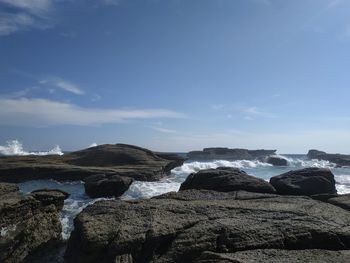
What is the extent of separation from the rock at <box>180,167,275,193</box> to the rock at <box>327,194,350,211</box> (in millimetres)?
3386

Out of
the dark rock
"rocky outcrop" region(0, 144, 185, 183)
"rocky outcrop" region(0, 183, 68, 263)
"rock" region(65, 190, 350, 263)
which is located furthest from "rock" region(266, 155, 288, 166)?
"rock" region(65, 190, 350, 263)

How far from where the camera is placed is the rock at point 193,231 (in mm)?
8617

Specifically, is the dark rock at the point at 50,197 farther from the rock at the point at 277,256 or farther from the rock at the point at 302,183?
the rock at the point at 277,256

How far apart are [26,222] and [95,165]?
3417cm

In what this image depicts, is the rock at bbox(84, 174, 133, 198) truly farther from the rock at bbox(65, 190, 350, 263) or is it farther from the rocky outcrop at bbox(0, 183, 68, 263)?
the rock at bbox(65, 190, 350, 263)

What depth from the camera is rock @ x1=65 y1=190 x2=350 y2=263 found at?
8.62 m

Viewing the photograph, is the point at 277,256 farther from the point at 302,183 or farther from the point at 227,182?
the point at 302,183

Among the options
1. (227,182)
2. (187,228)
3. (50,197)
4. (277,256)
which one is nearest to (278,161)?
(227,182)

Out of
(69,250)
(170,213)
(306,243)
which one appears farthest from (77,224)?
(306,243)

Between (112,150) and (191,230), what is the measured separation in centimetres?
4190

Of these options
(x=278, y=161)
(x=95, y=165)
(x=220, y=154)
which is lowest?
(x=95, y=165)

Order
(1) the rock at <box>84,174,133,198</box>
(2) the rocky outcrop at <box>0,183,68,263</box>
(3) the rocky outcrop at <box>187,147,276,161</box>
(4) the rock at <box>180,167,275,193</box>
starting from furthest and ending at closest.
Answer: (3) the rocky outcrop at <box>187,147,276,161</box> → (1) the rock at <box>84,174,133,198</box> → (4) the rock at <box>180,167,275,193</box> → (2) the rocky outcrop at <box>0,183,68,263</box>

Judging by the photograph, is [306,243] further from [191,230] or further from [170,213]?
[170,213]

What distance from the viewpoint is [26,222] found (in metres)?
13.8
